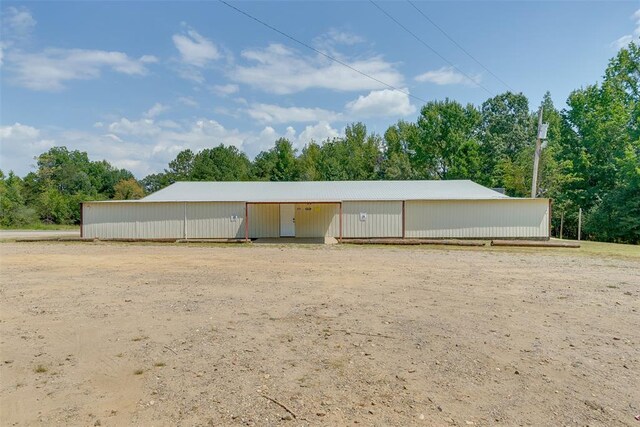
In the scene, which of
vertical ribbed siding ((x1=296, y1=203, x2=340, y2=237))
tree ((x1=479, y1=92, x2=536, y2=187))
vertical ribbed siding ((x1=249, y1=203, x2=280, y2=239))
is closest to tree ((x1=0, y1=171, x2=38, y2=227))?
vertical ribbed siding ((x1=249, y1=203, x2=280, y2=239))

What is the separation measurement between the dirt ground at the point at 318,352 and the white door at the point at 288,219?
13283mm

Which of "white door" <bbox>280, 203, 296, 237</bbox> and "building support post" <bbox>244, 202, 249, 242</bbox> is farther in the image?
"white door" <bbox>280, 203, 296, 237</bbox>

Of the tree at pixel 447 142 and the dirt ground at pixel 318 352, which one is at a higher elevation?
the tree at pixel 447 142

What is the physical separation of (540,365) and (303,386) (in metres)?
2.44

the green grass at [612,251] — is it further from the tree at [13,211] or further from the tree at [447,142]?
the tree at [13,211]

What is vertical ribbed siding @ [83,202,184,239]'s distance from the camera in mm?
20125

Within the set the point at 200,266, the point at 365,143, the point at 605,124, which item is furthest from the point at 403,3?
the point at 365,143

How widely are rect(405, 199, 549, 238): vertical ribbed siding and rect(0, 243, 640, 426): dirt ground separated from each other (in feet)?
38.0

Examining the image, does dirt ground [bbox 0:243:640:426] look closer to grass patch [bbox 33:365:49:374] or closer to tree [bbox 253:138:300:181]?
grass patch [bbox 33:365:49:374]

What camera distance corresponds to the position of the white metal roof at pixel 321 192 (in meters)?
21.6

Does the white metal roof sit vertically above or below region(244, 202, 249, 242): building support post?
above

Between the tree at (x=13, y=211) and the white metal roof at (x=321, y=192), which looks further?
the tree at (x=13, y=211)

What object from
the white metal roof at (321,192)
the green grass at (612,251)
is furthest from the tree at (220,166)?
the green grass at (612,251)

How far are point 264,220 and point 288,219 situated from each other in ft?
4.54
